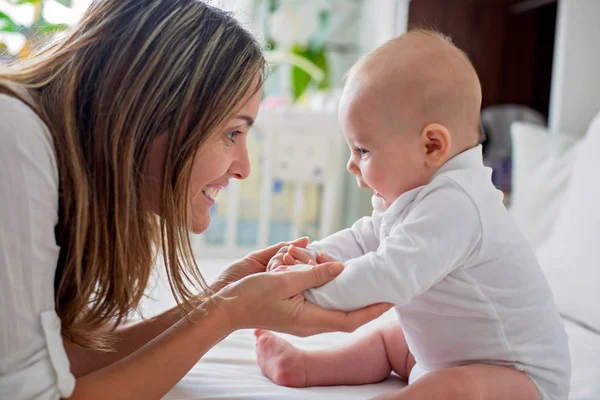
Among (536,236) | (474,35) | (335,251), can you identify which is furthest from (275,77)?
(335,251)

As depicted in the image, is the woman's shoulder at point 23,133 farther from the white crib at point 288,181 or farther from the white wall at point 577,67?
the white crib at point 288,181

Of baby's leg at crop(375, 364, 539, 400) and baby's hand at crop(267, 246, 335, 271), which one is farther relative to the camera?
baby's hand at crop(267, 246, 335, 271)

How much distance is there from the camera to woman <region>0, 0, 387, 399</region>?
69 cm

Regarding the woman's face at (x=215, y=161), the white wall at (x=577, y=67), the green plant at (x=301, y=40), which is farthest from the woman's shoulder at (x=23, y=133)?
the green plant at (x=301, y=40)

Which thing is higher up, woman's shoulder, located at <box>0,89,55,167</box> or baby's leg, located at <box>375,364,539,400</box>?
woman's shoulder, located at <box>0,89,55,167</box>

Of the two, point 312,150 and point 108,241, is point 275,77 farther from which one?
point 108,241

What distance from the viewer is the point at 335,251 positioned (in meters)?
1.04

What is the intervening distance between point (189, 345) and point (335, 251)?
0.31 metres

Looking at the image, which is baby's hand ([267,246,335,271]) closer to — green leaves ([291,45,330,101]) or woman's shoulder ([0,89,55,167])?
woman's shoulder ([0,89,55,167])

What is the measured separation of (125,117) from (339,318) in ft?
1.22

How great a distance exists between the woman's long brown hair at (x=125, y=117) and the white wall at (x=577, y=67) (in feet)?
4.18

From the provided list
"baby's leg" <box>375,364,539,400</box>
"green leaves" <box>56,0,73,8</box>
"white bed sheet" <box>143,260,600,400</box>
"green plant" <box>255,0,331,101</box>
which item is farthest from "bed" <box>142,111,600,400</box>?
"green plant" <box>255,0,331,101</box>

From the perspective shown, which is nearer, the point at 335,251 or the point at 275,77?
the point at 335,251

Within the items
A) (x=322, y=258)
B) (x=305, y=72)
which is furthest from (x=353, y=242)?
(x=305, y=72)
